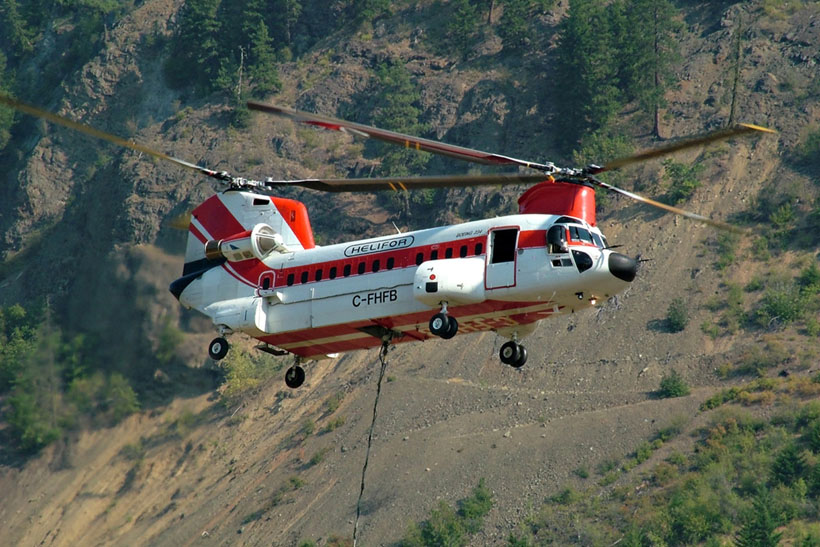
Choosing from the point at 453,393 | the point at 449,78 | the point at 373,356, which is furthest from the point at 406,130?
the point at 453,393

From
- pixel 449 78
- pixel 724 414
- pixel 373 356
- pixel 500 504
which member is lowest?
pixel 500 504

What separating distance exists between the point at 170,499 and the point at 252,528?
254 inches

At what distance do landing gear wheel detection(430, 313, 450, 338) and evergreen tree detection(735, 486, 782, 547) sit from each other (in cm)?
2156

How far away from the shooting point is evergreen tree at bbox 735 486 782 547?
166ft

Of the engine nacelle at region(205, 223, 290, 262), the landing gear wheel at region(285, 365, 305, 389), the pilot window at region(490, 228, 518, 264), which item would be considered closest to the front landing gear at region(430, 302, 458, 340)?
the pilot window at region(490, 228, 518, 264)

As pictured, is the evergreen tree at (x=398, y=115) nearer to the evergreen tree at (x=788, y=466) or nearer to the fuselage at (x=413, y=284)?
the evergreen tree at (x=788, y=466)

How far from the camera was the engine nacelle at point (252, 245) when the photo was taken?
39844mm

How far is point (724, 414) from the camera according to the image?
192 ft

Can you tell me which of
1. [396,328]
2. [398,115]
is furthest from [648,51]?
[396,328]

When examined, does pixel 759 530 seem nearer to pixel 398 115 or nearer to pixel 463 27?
pixel 398 115

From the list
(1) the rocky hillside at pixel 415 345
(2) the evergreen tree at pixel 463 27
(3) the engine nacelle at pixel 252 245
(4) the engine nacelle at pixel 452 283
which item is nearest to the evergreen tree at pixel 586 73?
(1) the rocky hillside at pixel 415 345

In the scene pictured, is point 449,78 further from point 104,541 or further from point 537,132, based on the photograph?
point 104,541

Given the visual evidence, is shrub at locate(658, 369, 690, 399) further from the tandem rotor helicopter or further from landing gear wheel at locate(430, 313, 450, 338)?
landing gear wheel at locate(430, 313, 450, 338)

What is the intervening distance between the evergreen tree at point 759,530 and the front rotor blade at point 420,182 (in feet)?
71.2
